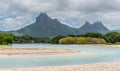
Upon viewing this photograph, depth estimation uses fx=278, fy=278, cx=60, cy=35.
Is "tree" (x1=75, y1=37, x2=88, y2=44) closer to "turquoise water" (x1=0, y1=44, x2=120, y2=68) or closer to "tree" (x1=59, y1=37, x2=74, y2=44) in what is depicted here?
"tree" (x1=59, y1=37, x2=74, y2=44)

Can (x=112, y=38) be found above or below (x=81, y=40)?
below

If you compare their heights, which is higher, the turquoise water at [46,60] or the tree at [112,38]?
the turquoise water at [46,60]

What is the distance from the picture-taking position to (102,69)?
29406 millimetres

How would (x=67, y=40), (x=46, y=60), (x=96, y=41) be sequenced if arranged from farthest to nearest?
(x=67, y=40) → (x=96, y=41) → (x=46, y=60)

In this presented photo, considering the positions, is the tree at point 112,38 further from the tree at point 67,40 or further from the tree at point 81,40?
the tree at point 67,40

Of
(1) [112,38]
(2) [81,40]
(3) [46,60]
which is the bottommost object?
(1) [112,38]

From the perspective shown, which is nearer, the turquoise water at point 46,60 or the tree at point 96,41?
the turquoise water at point 46,60

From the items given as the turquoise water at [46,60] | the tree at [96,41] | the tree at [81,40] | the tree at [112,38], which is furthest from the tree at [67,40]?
the turquoise water at [46,60]

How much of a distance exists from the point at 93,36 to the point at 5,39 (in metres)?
75.5

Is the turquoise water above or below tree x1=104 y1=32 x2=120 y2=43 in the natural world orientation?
above

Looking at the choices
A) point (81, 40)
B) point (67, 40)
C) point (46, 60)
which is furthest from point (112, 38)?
point (46, 60)

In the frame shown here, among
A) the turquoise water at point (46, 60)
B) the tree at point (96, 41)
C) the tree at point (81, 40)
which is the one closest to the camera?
the turquoise water at point (46, 60)

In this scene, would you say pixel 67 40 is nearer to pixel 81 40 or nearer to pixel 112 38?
pixel 81 40

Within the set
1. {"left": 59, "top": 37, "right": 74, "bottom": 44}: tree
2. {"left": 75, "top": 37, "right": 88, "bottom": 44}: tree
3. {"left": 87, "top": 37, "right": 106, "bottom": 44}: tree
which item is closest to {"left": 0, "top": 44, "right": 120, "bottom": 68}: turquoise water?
{"left": 75, "top": 37, "right": 88, "bottom": 44}: tree
